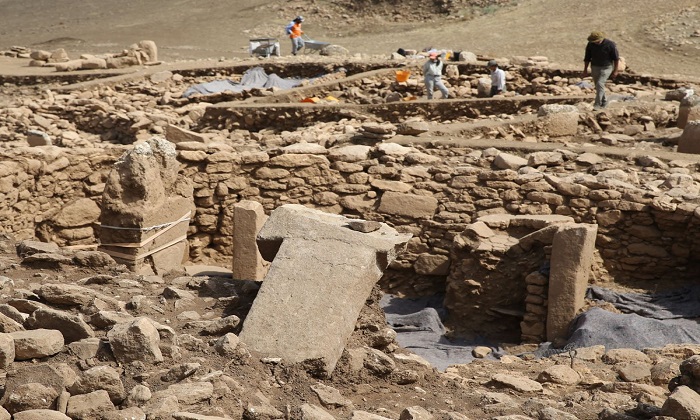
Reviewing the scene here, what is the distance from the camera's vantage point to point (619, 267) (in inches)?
327

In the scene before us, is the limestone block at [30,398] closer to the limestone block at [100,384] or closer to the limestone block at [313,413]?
the limestone block at [100,384]

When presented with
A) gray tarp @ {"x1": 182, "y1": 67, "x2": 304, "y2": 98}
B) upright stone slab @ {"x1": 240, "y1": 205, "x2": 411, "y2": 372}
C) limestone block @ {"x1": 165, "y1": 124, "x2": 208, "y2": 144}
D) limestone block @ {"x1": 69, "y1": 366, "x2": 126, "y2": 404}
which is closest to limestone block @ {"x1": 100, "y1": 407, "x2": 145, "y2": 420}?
limestone block @ {"x1": 69, "y1": 366, "x2": 126, "y2": 404}

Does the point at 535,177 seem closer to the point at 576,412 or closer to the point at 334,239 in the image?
the point at 334,239

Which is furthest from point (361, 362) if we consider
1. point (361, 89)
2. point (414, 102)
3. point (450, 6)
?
point (450, 6)

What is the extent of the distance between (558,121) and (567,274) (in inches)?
175

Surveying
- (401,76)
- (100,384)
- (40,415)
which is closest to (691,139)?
(401,76)

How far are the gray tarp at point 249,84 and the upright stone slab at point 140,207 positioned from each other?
299 inches

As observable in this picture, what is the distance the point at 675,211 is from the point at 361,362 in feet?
14.5

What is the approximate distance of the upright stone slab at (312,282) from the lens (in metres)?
4.79

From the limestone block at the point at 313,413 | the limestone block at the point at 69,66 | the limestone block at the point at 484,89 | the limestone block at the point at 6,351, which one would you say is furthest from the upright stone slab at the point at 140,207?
the limestone block at the point at 69,66

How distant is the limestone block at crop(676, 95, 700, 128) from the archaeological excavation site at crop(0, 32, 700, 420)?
6cm

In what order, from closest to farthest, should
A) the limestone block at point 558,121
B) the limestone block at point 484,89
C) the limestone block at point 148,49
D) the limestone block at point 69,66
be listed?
1. the limestone block at point 558,121
2. the limestone block at point 484,89
3. the limestone block at point 69,66
4. the limestone block at point 148,49

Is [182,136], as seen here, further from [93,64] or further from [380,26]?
[380,26]

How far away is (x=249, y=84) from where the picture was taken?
53.9 feet
